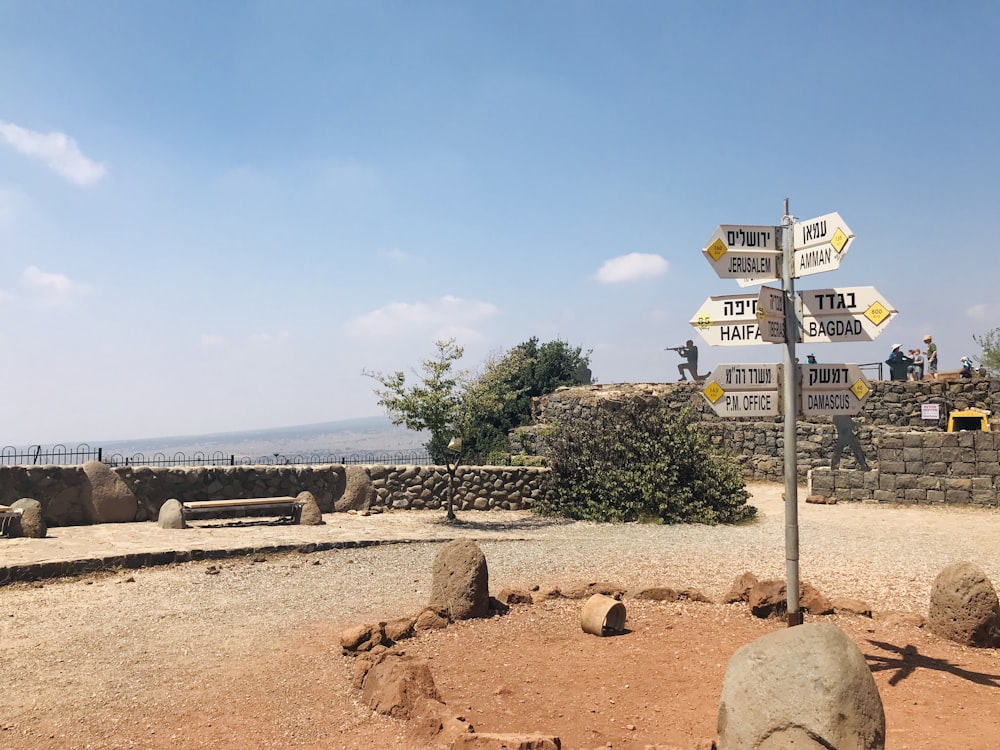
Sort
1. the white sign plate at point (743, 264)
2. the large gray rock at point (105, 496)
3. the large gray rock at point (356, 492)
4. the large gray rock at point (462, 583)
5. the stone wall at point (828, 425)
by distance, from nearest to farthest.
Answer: the white sign plate at point (743, 264) → the large gray rock at point (462, 583) → the large gray rock at point (105, 496) → the large gray rock at point (356, 492) → the stone wall at point (828, 425)

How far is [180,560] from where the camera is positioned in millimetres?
10867

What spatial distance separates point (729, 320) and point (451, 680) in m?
3.53

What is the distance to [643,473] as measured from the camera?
16.2 meters

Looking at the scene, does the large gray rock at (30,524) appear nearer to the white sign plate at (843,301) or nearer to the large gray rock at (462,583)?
the large gray rock at (462,583)

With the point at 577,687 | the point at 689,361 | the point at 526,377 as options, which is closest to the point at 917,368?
the point at 689,361

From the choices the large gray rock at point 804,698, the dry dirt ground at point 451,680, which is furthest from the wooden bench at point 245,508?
the large gray rock at point 804,698

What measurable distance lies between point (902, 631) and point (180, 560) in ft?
30.6

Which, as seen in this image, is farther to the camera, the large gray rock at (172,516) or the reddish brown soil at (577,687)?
the large gray rock at (172,516)

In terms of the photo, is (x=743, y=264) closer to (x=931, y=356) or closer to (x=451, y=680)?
(x=451, y=680)

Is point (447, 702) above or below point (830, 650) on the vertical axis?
below

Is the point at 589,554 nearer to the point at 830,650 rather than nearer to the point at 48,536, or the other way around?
the point at 830,650

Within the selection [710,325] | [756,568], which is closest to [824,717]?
[710,325]

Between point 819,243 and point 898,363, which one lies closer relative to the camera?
point 819,243

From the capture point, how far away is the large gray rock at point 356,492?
56.1ft
